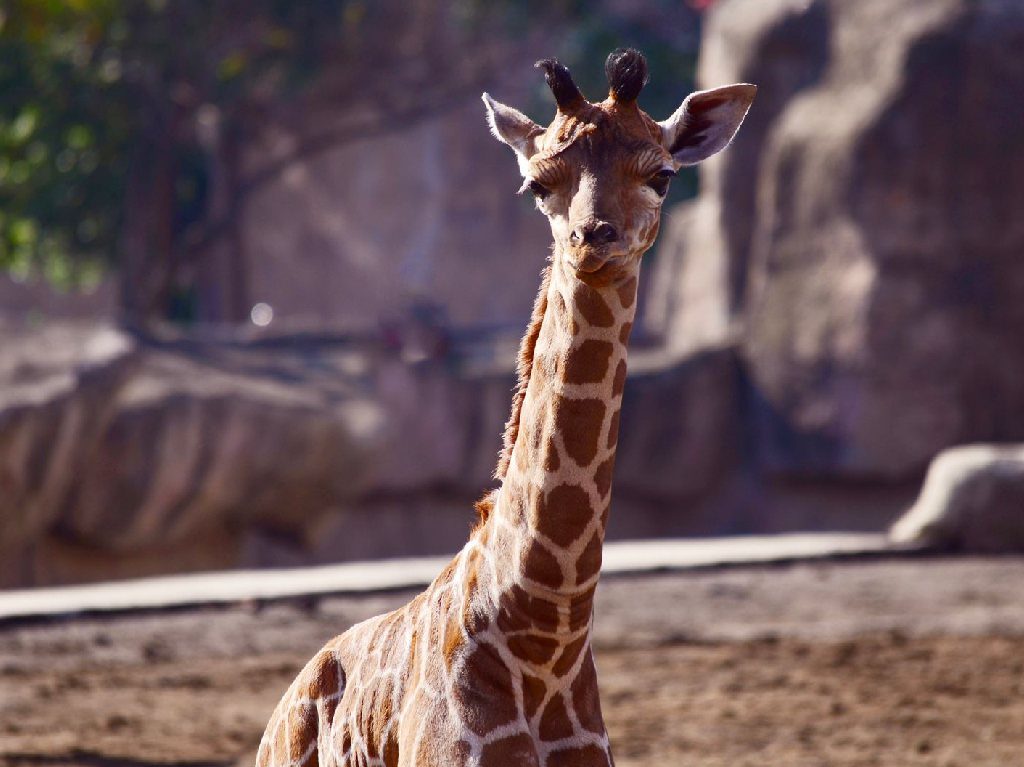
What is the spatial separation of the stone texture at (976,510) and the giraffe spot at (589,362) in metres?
8.32

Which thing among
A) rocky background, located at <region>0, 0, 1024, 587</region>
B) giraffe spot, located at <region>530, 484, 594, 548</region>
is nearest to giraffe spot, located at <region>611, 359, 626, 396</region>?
giraffe spot, located at <region>530, 484, 594, 548</region>

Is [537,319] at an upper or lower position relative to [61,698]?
upper

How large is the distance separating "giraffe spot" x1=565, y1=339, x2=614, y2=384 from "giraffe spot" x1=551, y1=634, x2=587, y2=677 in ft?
2.07

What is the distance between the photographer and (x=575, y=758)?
375cm

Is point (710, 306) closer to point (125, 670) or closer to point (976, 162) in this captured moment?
point (976, 162)

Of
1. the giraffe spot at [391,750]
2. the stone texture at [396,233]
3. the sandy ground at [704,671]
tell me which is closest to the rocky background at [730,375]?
the sandy ground at [704,671]

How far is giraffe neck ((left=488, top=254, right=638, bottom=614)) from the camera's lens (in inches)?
148

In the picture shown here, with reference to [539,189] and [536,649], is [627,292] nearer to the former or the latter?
[539,189]

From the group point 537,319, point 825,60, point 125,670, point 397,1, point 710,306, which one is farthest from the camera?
point 397,1

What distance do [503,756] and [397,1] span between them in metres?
21.3

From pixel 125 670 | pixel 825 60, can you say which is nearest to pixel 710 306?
pixel 825 60

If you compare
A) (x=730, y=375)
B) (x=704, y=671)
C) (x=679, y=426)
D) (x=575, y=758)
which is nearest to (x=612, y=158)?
(x=575, y=758)

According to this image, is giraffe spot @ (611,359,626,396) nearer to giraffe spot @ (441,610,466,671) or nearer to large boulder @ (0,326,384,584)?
giraffe spot @ (441,610,466,671)

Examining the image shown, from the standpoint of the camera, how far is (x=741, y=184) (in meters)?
18.3
